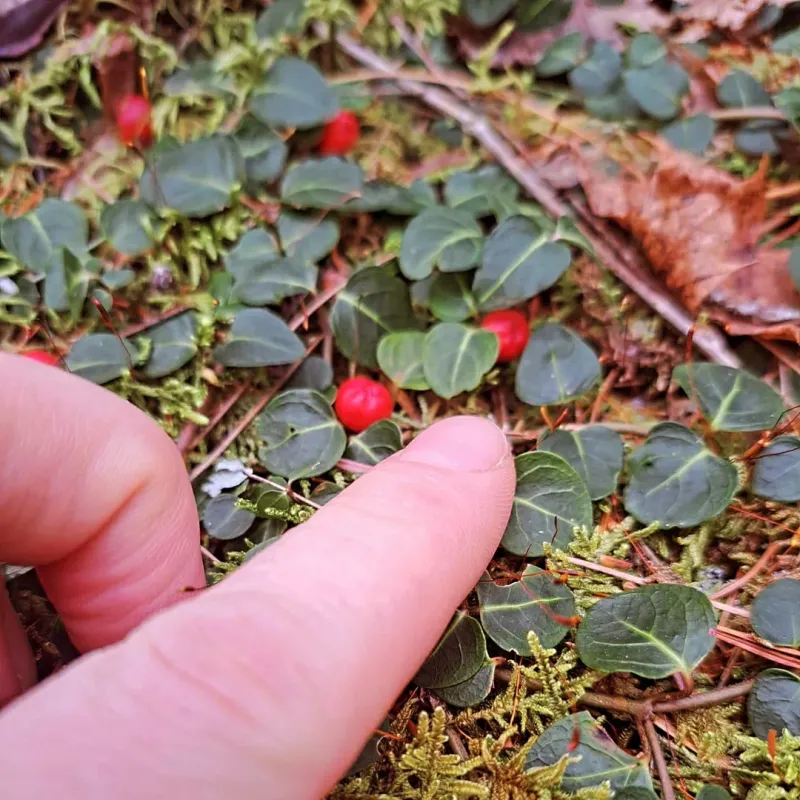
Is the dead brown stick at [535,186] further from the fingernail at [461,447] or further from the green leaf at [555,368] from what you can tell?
the fingernail at [461,447]

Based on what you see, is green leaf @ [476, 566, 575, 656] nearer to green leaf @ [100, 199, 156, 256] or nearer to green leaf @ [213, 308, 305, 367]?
green leaf @ [213, 308, 305, 367]

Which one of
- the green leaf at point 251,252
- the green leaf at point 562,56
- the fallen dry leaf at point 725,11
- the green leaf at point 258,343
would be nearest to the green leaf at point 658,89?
the green leaf at point 562,56

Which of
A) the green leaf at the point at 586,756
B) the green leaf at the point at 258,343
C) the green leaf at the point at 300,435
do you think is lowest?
the green leaf at the point at 586,756

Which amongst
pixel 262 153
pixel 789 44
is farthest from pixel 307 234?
pixel 789 44

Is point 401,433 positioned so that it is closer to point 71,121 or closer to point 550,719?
point 550,719

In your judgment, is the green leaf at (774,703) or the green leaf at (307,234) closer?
the green leaf at (774,703)

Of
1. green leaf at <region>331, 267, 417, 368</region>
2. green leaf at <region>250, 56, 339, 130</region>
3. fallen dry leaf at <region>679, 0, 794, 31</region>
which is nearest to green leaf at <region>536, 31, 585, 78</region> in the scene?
fallen dry leaf at <region>679, 0, 794, 31</region>

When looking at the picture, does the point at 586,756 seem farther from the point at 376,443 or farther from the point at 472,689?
the point at 376,443
